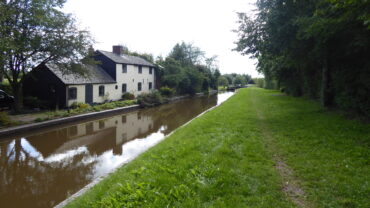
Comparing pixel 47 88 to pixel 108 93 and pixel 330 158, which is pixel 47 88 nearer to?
pixel 108 93

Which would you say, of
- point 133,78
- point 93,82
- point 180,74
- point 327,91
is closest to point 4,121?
point 93,82

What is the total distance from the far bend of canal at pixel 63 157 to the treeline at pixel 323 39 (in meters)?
7.04

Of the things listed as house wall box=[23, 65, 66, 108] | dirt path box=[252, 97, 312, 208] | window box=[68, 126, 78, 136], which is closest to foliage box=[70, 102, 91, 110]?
house wall box=[23, 65, 66, 108]

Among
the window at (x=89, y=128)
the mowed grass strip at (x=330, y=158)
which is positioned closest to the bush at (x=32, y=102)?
the window at (x=89, y=128)

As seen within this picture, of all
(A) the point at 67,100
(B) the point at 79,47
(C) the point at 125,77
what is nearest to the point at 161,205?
(B) the point at 79,47

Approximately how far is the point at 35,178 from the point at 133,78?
22.7m

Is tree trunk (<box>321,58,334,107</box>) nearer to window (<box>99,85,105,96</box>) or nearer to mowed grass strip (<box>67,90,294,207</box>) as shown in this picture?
mowed grass strip (<box>67,90,294,207</box>)

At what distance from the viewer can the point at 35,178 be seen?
6.62 meters

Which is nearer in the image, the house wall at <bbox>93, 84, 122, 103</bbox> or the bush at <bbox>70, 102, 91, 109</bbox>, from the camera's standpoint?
the bush at <bbox>70, 102, 91, 109</bbox>

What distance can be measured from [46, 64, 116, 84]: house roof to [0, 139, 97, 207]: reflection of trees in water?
31.0 ft

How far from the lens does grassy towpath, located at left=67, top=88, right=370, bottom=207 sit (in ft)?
12.4

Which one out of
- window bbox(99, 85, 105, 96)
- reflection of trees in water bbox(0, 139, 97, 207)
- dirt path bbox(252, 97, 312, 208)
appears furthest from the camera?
window bbox(99, 85, 105, 96)

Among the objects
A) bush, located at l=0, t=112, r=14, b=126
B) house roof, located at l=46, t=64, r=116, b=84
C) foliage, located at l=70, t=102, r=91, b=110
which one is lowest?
bush, located at l=0, t=112, r=14, b=126

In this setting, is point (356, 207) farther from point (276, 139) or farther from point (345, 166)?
point (276, 139)
